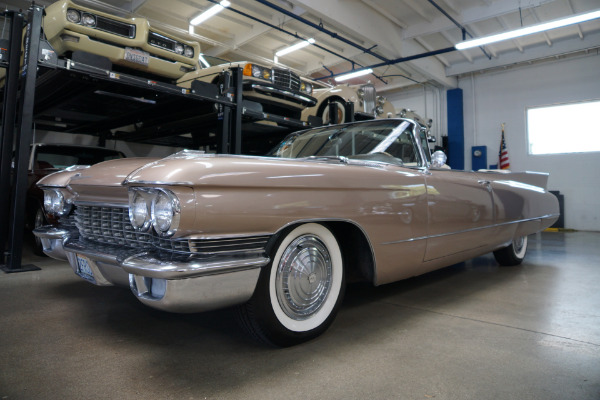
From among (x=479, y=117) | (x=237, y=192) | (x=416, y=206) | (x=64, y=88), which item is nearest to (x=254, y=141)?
(x=64, y=88)

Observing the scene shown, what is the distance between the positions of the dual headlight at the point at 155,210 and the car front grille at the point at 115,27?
3.24 metres

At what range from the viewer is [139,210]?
1.62 m

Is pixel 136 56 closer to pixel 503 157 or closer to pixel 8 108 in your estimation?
pixel 8 108

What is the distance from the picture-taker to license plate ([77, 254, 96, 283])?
1.97 metres

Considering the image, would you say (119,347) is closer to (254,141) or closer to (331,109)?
(331,109)

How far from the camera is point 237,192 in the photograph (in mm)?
1567

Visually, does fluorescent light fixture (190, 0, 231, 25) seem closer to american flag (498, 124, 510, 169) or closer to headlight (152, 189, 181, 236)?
headlight (152, 189, 181, 236)

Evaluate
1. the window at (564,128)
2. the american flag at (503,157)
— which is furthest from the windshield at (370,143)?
the window at (564,128)

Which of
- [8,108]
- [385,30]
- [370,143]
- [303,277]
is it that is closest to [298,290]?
[303,277]

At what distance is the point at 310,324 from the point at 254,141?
22.0 feet

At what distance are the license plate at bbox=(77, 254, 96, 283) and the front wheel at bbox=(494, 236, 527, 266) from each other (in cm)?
384

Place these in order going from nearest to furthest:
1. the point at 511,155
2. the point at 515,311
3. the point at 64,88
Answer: the point at 515,311
the point at 64,88
the point at 511,155

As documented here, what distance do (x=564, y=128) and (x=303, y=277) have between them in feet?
38.1

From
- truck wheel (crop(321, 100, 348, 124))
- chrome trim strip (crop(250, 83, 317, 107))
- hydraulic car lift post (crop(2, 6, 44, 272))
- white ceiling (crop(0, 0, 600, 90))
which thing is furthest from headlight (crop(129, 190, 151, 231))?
white ceiling (crop(0, 0, 600, 90))
